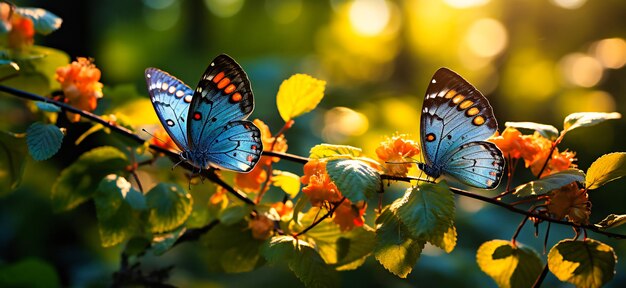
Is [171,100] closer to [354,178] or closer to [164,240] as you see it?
[164,240]

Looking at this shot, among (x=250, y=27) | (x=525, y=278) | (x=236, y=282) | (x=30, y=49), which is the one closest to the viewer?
(x=525, y=278)

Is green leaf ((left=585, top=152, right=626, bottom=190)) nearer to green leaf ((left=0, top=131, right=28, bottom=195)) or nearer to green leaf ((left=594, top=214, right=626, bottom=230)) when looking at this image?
green leaf ((left=594, top=214, right=626, bottom=230))

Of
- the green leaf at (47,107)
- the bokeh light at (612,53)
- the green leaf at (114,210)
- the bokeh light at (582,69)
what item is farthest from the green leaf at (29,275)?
the bokeh light at (612,53)

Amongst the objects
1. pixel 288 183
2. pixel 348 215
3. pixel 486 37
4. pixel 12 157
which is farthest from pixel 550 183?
pixel 486 37

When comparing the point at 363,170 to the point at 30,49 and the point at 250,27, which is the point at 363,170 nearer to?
the point at 30,49

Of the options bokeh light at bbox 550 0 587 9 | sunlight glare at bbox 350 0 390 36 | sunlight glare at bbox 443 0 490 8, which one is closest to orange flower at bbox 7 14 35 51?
sunlight glare at bbox 350 0 390 36

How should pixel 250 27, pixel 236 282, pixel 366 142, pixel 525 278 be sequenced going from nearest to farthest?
pixel 525 278
pixel 366 142
pixel 236 282
pixel 250 27

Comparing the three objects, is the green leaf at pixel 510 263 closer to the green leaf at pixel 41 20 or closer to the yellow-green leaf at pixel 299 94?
the yellow-green leaf at pixel 299 94

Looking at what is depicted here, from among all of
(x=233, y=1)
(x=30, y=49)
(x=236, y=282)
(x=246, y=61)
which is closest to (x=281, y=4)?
(x=233, y=1)
